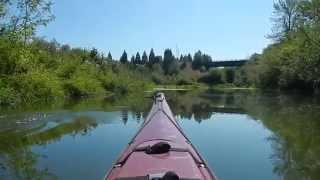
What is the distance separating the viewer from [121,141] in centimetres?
1407

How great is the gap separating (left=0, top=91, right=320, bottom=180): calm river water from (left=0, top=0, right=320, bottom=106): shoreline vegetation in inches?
72.8

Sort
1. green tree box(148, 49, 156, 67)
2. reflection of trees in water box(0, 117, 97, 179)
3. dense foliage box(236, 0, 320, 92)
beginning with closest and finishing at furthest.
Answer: reflection of trees in water box(0, 117, 97, 179) < dense foliage box(236, 0, 320, 92) < green tree box(148, 49, 156, 67)

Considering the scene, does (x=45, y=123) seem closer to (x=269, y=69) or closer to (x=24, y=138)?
(x=24, y=138)

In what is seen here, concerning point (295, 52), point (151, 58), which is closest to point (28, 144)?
point (295, 52)

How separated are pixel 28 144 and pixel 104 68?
157 ft

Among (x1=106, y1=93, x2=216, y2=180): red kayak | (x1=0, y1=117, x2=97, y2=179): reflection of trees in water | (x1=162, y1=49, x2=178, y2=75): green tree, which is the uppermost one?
(x1=162, y1=49, x2=178, y2=75): green tree

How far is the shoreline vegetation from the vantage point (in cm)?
1530

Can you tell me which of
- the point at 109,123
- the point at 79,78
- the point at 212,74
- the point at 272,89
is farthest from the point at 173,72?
the point at 109,123

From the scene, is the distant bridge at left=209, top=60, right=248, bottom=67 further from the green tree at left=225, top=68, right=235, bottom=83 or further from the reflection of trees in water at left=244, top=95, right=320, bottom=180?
the reflection of trees in water at left=244, top=95, right=320, bottom=180

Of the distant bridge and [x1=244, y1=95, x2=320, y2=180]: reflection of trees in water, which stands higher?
the distant bridge

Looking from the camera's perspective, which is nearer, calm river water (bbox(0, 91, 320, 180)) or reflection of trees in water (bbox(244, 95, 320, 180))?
calm river water (bbox(0, 91, 320, 180))

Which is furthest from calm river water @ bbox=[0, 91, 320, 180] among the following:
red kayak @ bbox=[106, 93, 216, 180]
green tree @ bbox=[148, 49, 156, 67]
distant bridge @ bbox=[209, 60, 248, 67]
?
green tree @ bbox=[148, 49, 156, 67]

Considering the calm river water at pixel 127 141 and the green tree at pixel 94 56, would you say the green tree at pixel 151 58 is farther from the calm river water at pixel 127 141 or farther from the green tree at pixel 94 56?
the calm river water at pixel 127 141

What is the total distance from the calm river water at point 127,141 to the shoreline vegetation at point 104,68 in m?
1.85
